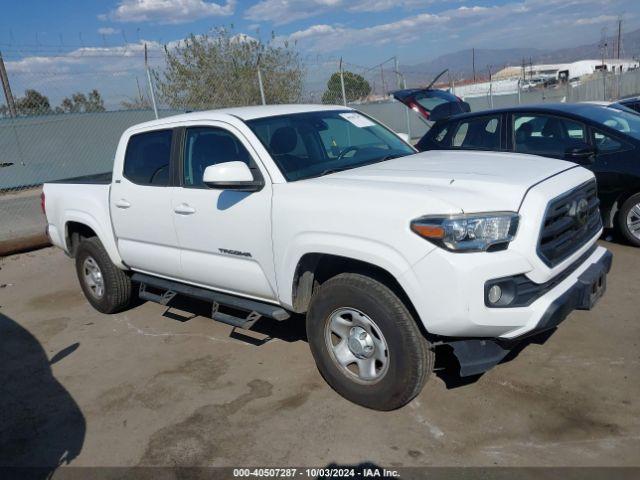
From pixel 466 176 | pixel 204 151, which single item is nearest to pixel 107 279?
pixel 204 151

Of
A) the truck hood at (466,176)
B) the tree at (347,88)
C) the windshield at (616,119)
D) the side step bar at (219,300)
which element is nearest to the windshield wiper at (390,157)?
the truck hood at (466,176)

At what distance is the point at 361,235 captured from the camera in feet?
10.8

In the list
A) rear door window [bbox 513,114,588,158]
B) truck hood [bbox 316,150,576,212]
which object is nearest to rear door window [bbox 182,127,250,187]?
truck hood [bbox 316,150,576,212]

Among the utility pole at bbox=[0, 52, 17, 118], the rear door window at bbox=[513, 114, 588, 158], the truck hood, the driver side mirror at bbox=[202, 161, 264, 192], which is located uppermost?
the utility pole at bbox=[0, 52, 17, 118]

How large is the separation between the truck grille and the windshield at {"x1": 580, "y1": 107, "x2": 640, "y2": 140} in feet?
9.52

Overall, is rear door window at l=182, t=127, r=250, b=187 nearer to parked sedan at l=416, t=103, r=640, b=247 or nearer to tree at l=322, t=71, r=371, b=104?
parked sedan at l=416, t=103, r=640, b=247

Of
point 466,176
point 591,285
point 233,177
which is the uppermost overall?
point 233,177

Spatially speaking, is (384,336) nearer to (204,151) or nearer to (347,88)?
(204,151)

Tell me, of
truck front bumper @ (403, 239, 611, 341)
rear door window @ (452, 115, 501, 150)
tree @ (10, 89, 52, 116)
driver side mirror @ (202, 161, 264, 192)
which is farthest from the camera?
tree @ (10, 89, 52, 116)

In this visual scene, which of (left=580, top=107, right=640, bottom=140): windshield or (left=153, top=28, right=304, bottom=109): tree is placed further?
(left=153, top=28, right=304, bottom=109): tree

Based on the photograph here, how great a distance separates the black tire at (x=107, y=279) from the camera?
221 inches

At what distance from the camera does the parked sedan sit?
611 cm

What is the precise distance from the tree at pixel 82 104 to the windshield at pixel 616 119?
12245 mm

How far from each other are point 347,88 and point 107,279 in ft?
43.7
